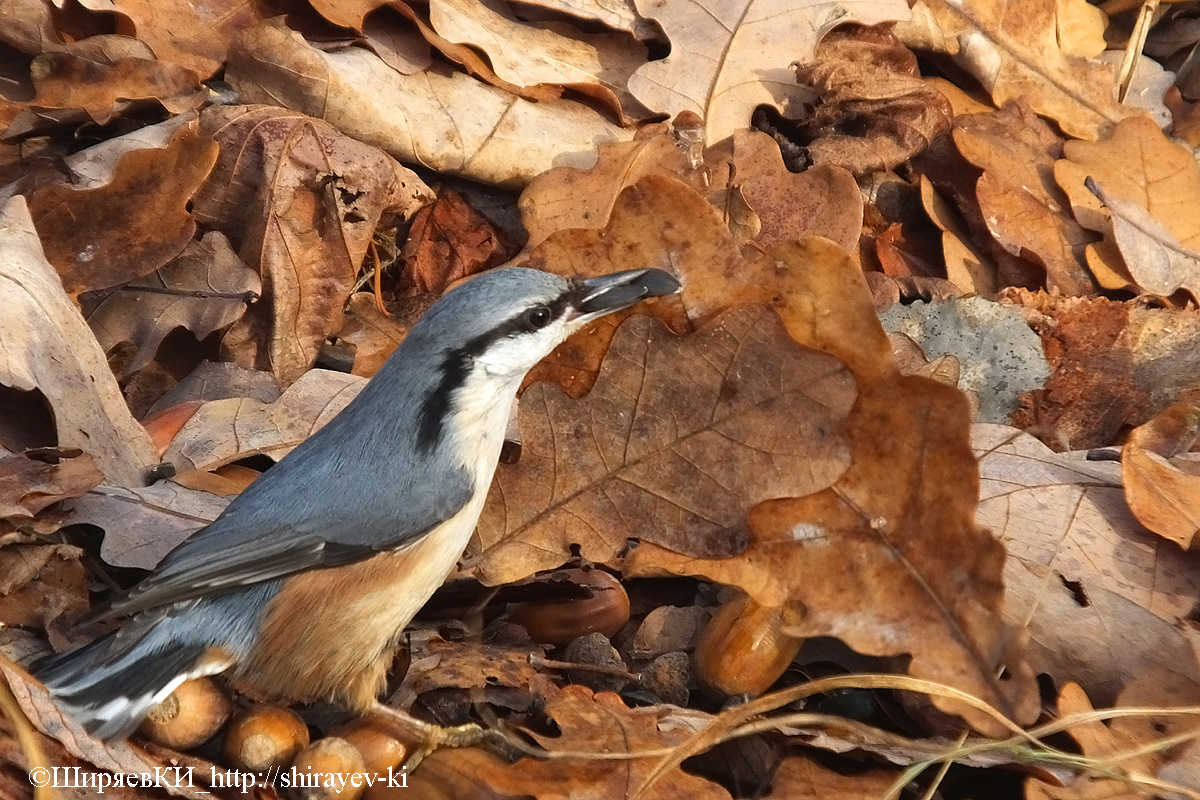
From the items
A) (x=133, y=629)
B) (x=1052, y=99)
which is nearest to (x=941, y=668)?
(x=133, y=629)

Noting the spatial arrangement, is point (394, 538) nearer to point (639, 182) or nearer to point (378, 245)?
point (639, 182)

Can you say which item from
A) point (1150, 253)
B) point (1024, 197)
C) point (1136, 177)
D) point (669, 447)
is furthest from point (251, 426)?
point (1136, 177)

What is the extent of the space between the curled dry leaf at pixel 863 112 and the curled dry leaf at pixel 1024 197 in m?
0.14

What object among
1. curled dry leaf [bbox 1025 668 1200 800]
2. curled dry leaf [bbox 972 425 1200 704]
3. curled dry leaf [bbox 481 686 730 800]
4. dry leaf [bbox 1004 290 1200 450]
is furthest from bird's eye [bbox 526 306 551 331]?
dry leaf [bbox 1004 290 1200 450]

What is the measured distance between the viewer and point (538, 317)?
2.59 m

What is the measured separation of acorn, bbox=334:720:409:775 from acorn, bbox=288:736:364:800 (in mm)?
62

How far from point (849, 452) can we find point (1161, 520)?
85 cm

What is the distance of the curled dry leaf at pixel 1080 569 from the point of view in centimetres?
244

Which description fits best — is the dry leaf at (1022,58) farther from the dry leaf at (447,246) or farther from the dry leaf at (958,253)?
the dry leaf at (447,246)

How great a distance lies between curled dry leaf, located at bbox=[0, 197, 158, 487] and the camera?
276 centimetres

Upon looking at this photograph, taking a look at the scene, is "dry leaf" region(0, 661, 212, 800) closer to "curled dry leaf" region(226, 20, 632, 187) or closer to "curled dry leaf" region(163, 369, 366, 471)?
"curled dry leaf" region(163, 369, 366, 471)

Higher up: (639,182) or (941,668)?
(639,182)

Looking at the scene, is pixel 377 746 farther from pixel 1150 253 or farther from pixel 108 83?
pixel 1150 253

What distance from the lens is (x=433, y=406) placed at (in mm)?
2607
